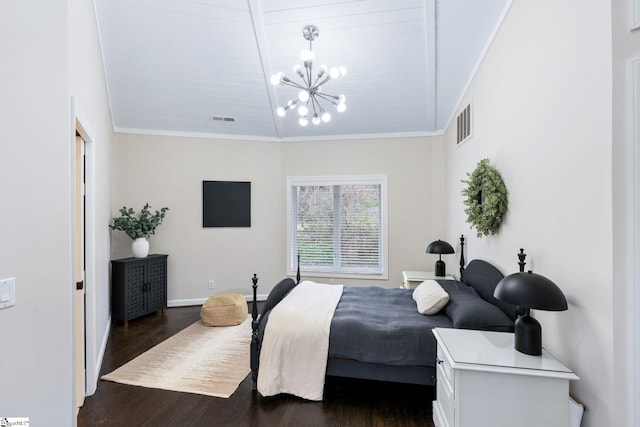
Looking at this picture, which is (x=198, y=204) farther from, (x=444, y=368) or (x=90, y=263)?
(x=444, y=368)

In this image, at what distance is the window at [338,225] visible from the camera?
202 inches

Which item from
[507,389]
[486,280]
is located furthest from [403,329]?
[486,280]

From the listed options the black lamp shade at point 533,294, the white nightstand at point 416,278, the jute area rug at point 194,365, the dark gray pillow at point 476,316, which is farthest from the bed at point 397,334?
the white nightstand at point 416,278

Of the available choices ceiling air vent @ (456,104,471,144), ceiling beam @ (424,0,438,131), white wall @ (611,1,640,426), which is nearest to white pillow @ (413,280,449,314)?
white wall @ (611,1,640,426)

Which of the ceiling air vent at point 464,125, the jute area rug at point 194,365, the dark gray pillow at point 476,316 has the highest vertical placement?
the ceiling air vent at point 464,125

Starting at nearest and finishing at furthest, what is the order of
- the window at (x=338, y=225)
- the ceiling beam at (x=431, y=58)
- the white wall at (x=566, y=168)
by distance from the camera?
the white wall at (x=566, y=168), the ceiling beam at (x=431, y=58), the window at (x=338, y=225)

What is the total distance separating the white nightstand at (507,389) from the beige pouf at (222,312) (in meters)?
3.07

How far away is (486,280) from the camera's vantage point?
108 inches

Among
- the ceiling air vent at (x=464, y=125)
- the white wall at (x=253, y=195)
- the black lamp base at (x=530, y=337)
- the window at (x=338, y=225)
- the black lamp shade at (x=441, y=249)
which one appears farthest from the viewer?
the window at (x=338, y=225)

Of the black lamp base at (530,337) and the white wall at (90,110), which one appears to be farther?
the white wall at (90,110)

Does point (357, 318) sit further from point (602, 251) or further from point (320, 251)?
point (320, 251)

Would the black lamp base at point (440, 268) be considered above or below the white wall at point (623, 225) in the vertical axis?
below

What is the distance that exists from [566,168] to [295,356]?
2.25 m

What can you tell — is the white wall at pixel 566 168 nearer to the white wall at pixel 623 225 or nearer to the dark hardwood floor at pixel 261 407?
the white wall at pixel 623 225
